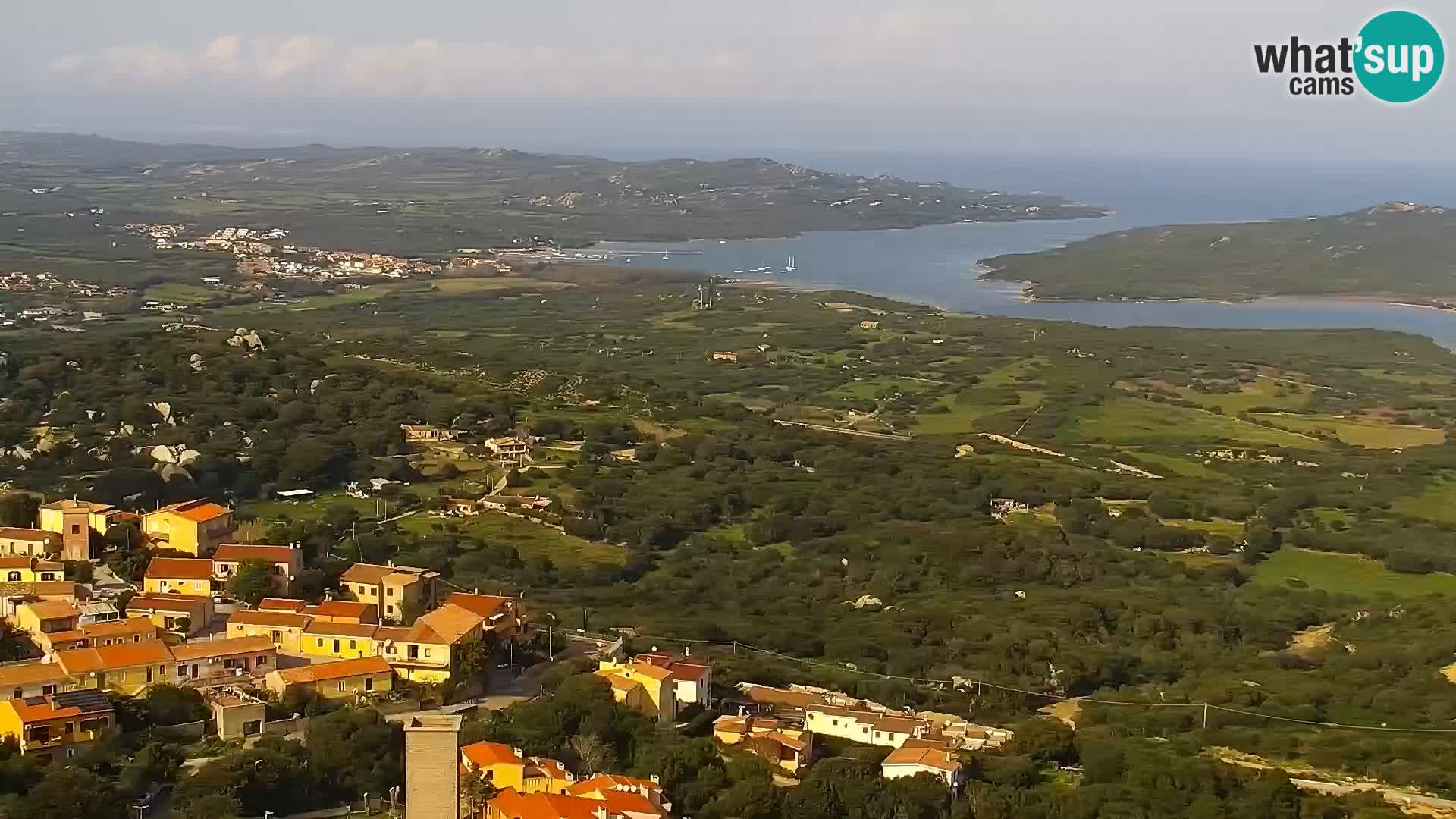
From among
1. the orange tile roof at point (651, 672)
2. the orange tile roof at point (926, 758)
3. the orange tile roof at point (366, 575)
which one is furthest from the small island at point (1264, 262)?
the orange tile roof at point (926, 758)

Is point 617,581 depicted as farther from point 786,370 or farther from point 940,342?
point 940,342

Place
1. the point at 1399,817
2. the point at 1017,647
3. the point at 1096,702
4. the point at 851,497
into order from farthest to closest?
Result: the point at 851,497 → the point at 1017,647 → the point at 1096,702 → the point at 1399,817

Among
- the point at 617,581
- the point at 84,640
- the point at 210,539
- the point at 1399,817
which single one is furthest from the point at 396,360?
the point at 1399,817

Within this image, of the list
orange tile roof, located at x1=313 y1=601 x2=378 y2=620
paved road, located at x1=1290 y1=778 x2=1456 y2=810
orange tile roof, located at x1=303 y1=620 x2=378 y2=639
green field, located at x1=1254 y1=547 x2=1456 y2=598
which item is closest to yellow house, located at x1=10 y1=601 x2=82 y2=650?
orange tile roof, located at x1=303 y1=620 x2=378 y2=639

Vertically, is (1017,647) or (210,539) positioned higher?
(210,539)

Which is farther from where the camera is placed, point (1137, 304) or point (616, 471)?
point (1137, 304)

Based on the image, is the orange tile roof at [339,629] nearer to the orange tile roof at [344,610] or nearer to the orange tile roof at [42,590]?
the orange tile roof at [344,610]

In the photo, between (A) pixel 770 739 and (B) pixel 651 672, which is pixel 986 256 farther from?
(A) pixel 770 739
